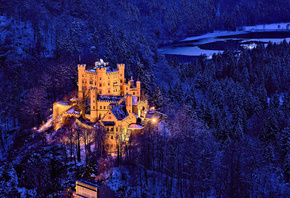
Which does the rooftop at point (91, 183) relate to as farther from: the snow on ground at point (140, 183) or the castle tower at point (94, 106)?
the castle tower at point (94, 106)

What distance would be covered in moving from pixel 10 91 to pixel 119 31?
51.2m

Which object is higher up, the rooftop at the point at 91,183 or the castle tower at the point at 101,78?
the castle tower at the point at 101,78

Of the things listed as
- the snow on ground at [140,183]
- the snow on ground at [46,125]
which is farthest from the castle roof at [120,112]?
the snow on ground at [46,125]

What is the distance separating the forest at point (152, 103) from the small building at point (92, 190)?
3476 mm

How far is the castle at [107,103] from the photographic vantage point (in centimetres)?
7575

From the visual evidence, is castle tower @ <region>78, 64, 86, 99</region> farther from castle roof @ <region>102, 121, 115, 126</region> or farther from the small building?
the small building

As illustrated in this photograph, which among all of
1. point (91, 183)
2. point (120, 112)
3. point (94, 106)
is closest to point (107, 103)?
point (94, 106)

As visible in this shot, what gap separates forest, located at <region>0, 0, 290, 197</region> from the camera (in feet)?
229

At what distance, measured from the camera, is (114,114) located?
75.3 m

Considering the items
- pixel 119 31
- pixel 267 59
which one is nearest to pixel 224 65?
pixel 267 59

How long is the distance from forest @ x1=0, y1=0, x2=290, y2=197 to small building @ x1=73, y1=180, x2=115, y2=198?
Answer: 348 centimetres

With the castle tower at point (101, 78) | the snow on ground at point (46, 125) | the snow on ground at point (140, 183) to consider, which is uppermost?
the castle tower at point (101, 78)

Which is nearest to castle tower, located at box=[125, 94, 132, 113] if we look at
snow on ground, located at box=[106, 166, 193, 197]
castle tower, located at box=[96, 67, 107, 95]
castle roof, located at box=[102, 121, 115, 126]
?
castle roof, located at box=[102, 121, 115, 126]

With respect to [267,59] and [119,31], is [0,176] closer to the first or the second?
[119,31]
